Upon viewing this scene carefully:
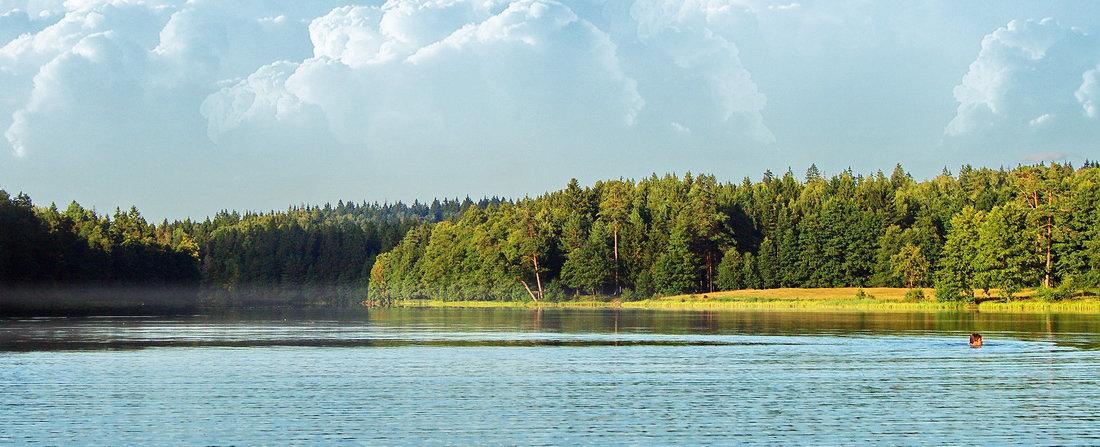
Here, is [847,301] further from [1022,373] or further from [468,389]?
[468,389]

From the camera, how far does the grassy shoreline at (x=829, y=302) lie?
121750 mm

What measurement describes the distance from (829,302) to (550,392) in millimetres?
122558

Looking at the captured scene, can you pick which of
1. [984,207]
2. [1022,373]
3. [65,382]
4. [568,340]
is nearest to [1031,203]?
[984,207]

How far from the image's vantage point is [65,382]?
1415 inches

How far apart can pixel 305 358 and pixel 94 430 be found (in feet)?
72.4

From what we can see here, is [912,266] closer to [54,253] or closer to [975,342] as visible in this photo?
[975,342]

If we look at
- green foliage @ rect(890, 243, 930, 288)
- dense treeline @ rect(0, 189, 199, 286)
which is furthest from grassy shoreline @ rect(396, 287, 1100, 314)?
dense treeline @ rect(0, 189, 199, 286)

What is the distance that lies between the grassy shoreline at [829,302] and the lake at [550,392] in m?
68.5

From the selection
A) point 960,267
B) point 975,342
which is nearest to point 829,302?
point 960,267

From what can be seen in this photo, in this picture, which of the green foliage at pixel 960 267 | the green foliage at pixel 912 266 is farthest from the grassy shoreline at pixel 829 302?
the green foliage at pixel 912 266

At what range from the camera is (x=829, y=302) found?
150 m

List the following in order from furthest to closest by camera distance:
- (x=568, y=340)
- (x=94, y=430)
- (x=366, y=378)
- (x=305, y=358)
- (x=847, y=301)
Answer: (x=847, y=301) → (x=568, y=340) → (x=305, y=358) → (x=366, y=378) → (x=94, y=430)

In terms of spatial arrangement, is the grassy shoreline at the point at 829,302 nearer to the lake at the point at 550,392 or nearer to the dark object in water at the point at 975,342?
the dark object in water at the point at 975,342

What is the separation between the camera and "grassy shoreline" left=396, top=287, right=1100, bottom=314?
399 feet
